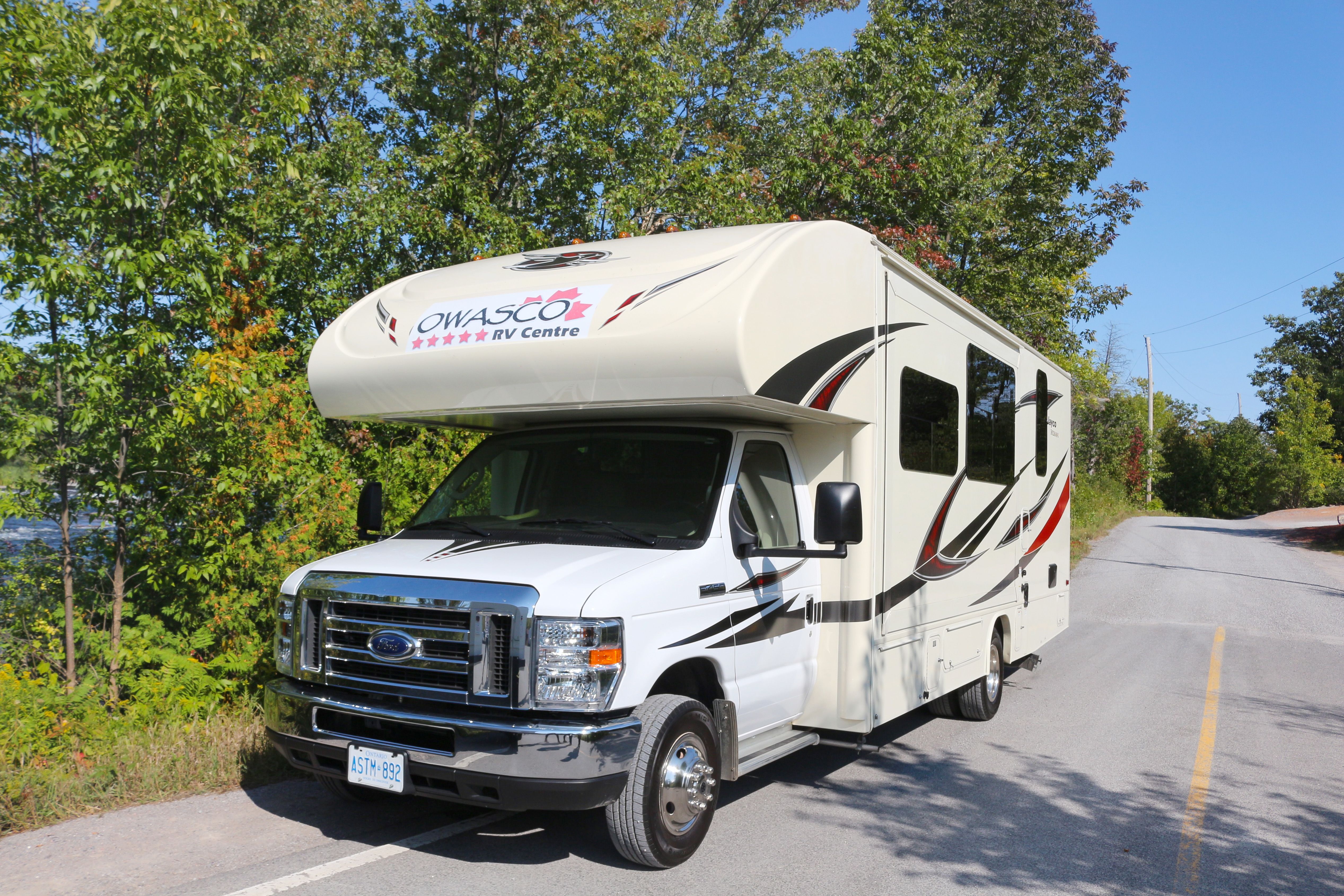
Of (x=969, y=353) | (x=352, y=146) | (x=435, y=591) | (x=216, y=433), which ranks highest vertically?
(x=352, y=146)

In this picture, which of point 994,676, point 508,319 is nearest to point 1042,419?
point 994,676

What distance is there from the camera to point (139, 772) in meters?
5.71

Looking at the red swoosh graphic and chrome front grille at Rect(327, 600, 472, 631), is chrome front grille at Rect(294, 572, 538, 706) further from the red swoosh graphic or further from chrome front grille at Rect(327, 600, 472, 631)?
the red swoosh graphic

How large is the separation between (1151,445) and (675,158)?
155ft

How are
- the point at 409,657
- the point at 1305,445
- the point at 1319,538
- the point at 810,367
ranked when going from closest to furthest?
the point at 409,657, the point at 810,367, the point at 1319,538, the point at 1305,445

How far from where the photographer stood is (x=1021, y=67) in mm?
20406

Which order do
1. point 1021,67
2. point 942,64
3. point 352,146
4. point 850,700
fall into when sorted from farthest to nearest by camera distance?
point 1021,67, point 942,64, point 352,146, point 850,700

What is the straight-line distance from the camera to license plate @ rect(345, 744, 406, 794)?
4.45 metres

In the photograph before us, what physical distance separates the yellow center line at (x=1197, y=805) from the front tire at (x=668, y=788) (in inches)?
89.5

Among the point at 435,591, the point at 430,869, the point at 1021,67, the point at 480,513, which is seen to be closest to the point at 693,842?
the point at 430,869

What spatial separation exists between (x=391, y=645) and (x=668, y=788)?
144 centimetres

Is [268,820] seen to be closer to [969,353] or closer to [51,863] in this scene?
[51,863]

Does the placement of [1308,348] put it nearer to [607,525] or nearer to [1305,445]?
[1305,445]

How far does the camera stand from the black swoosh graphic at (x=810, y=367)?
507 centimetres
